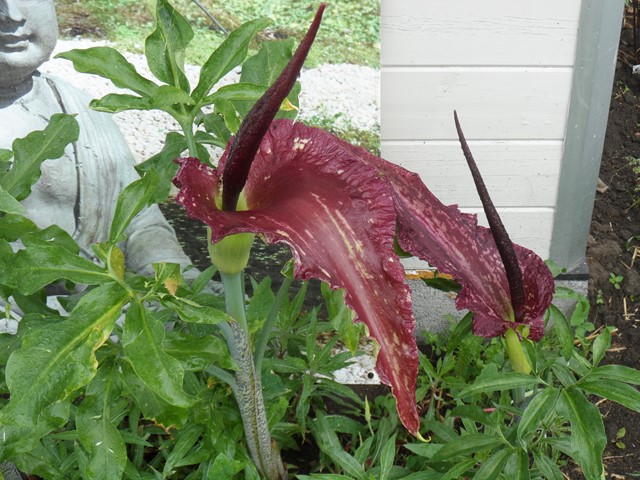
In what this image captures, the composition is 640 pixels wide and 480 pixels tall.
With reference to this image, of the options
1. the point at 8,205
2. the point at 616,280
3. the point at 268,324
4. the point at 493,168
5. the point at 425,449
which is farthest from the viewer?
the point at 616,280

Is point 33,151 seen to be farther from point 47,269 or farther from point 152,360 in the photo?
point 152,360

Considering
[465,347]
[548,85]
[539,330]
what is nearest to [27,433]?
[539,330]

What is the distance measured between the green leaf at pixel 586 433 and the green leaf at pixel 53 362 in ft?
1.55

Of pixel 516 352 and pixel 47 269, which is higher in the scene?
pixel 47 269

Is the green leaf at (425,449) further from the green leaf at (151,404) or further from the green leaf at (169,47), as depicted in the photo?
the green leaf at (169,47)

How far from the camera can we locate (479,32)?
4.32 feet

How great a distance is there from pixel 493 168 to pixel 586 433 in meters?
0.85

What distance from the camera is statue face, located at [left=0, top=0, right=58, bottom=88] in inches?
44.1

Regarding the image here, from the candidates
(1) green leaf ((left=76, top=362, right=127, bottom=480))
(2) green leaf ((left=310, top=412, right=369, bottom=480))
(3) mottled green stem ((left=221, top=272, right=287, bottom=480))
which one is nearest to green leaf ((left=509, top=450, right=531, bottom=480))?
(2) green leaf ((left=310, top=412, right=369, bottom=480))

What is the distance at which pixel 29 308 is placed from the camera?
83 cm

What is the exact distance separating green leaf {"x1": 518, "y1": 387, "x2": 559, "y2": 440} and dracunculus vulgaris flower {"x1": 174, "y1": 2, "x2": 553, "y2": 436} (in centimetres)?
7

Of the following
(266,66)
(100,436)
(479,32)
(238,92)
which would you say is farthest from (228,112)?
(479,32)

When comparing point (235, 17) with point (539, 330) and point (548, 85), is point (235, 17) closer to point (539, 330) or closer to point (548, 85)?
point (548, 85)

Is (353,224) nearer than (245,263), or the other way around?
(353,224)
